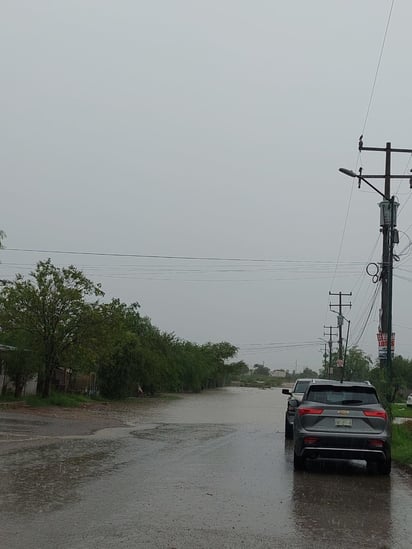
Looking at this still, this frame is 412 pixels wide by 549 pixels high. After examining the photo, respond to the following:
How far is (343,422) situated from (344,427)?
0.29ft

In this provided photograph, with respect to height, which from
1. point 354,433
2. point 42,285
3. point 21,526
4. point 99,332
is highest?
point 42,285

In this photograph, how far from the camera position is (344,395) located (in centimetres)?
1200

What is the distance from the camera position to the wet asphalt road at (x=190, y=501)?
21.9 ft

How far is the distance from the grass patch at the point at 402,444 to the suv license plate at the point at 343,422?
95.0 inches

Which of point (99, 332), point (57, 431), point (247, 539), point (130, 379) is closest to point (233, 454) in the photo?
point (57, 431)

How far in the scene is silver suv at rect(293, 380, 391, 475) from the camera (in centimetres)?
1140

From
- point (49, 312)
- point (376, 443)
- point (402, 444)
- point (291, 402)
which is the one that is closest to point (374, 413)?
point (376, 443)

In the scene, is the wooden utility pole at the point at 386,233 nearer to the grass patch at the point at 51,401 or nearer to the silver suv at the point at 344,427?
the silver suv at the point at 344,427

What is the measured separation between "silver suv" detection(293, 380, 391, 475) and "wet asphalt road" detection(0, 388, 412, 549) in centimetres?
43

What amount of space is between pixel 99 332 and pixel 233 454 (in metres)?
18.1

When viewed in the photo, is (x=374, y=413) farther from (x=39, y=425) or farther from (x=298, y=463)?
(x=39, y=425)

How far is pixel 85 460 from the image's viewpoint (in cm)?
1246

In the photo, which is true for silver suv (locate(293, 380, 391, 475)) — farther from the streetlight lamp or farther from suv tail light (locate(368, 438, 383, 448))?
the streetlight lamp

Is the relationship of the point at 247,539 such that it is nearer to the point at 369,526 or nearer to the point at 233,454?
the point at 369,526
